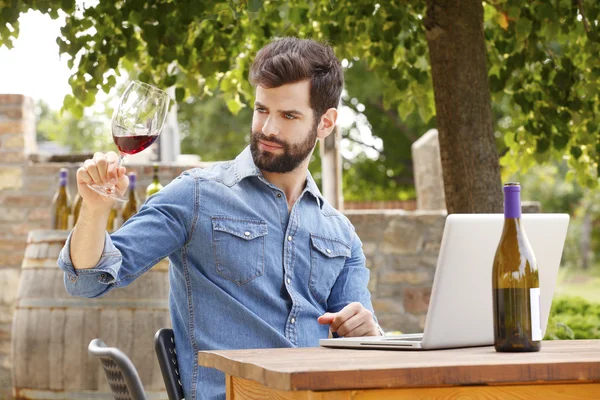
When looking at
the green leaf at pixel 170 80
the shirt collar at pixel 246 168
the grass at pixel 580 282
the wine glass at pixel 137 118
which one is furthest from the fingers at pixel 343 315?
the grass at pixel 580 282

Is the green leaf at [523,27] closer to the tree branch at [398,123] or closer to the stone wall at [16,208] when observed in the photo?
the stone wall at [16,208]

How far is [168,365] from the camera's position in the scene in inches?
94.9

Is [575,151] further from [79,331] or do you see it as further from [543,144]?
[79,331]

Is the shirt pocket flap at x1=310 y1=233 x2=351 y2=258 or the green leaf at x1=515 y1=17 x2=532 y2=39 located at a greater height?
the green leaf at x1=515 y1=17 x2=532 y2=39

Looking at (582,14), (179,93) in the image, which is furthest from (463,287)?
(179,93)

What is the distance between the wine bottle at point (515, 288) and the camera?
1889 mm

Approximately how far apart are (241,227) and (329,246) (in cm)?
27

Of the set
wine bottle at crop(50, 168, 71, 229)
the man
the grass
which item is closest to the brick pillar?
wine bottle at crop(50, 168, 71, 229)

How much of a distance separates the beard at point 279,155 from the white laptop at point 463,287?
57 cm

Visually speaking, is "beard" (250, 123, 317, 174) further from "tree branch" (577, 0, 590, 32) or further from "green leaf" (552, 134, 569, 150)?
"green leaf" (552, 134, 569, 150)

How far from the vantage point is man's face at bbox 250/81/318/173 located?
2453 mm

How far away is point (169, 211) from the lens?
2.43 metres

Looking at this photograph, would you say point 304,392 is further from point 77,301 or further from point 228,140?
point 228,140

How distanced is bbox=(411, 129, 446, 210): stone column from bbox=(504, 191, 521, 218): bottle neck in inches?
209
